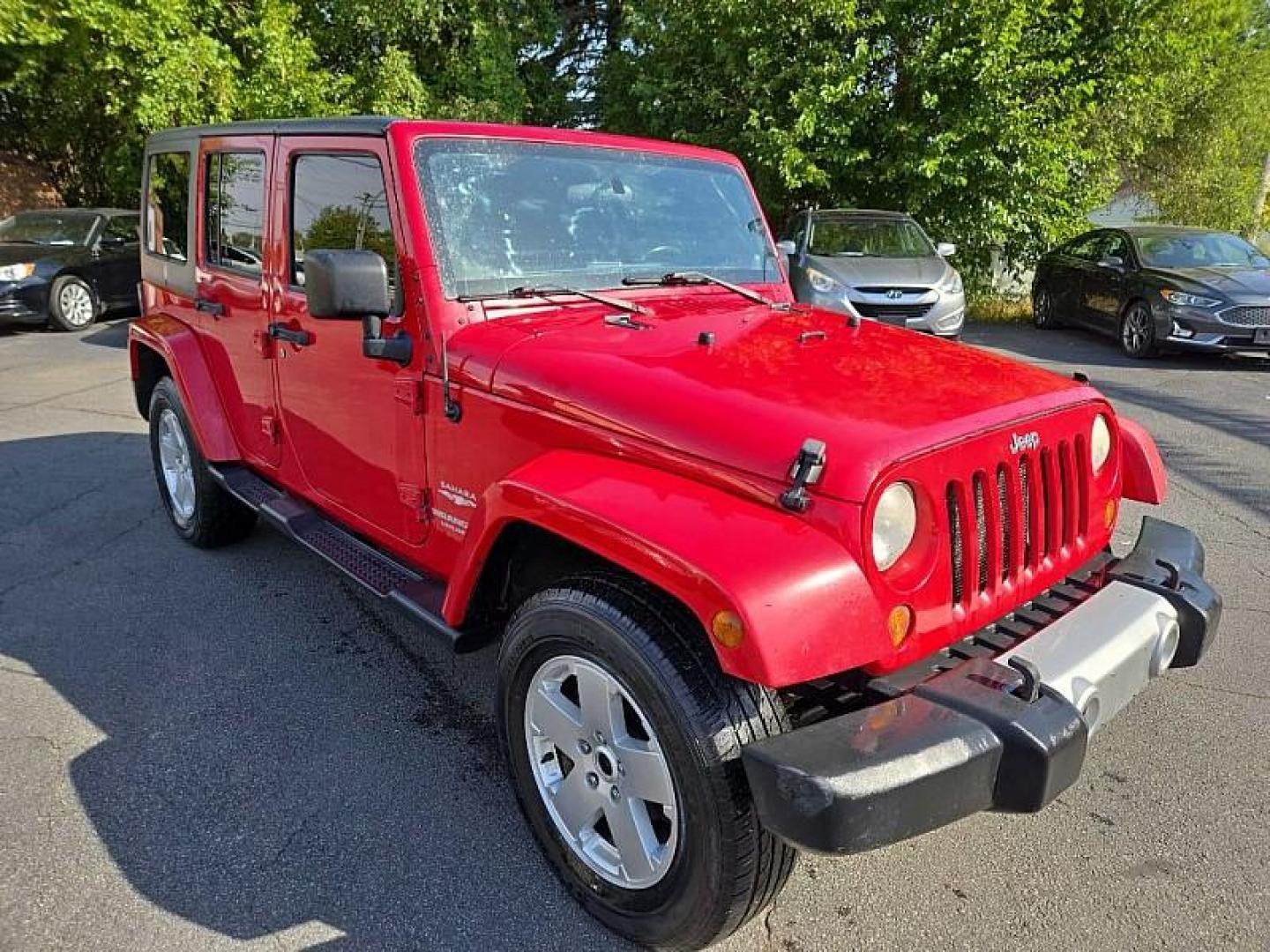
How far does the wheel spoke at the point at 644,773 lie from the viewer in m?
2.01

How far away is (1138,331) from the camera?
1022 cm

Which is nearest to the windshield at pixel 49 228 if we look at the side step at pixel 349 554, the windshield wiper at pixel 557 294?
the side step at pixel 349 554

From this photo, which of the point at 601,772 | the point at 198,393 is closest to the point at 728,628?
the point at 601,772

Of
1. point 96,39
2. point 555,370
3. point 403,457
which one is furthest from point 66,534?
point 96,39

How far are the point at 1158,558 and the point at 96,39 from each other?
14575 millimetres

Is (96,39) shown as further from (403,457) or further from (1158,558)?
(1158,558)

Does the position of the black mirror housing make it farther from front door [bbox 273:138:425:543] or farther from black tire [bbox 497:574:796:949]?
black tire [bbox 497:574:796:949]

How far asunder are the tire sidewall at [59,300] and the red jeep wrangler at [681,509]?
9.72 metres

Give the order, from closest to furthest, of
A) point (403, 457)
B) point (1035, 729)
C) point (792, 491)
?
point (1035, 729) → point (792, 491) → point (403, 457)

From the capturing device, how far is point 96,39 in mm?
12250

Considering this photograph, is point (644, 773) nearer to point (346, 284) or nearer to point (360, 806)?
point (360, 806)

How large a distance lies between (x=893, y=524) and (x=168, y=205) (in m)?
4.13

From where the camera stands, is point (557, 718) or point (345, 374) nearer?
point (557, 718)

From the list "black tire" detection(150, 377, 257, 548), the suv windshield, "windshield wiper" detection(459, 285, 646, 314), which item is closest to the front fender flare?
"windshield wiper" detection(459, 285, 646, 314)
